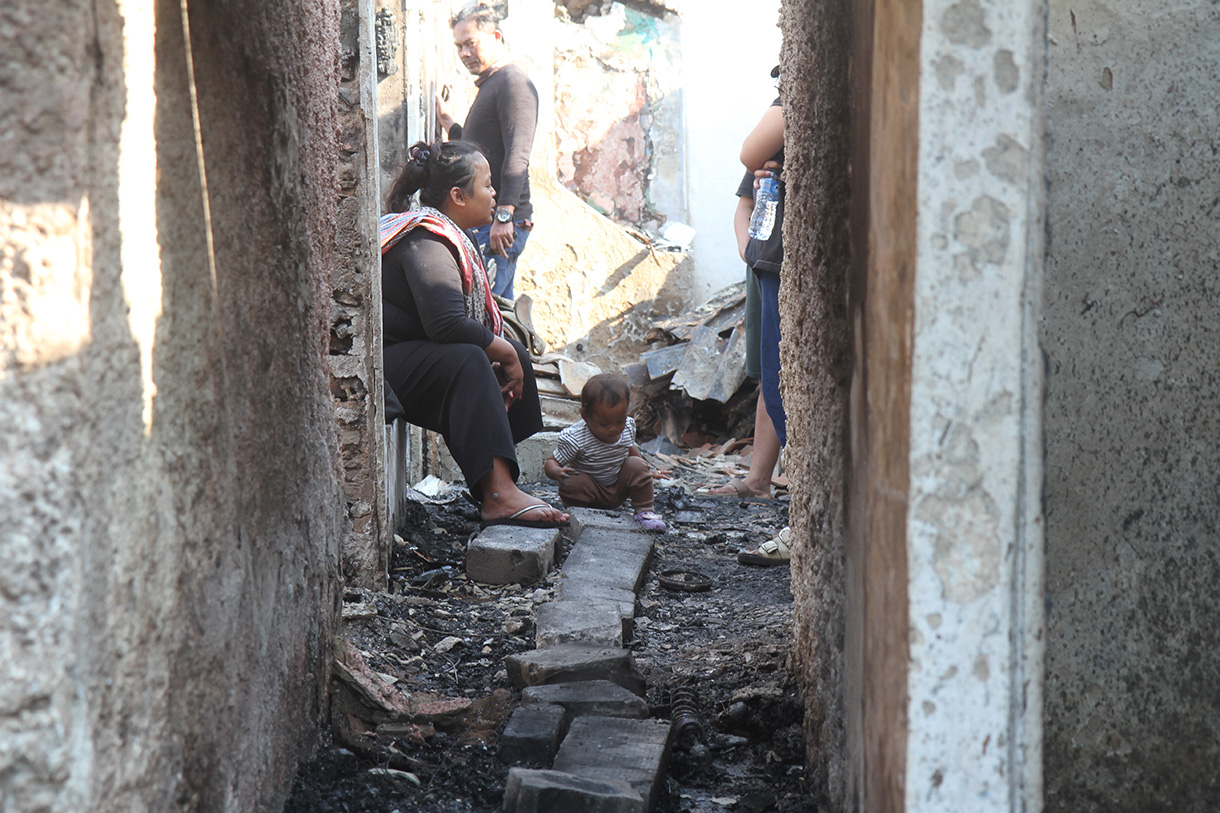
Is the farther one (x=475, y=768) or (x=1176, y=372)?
(x=475, y=768)

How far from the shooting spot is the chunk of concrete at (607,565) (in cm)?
368

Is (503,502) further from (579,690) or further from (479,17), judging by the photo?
(479,17)

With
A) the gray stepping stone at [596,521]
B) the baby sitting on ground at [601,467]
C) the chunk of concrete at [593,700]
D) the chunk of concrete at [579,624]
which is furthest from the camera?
the baby sitting on ground at [601,467]

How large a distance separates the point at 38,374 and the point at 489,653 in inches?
87.1

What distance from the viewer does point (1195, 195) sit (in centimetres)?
165

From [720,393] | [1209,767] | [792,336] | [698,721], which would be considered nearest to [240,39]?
[792,336]

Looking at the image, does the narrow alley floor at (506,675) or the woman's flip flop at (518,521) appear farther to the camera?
the woman's flip flop at (518,521)

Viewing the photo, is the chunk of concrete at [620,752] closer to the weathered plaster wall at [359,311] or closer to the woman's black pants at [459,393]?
the weathered plaster wall at [359,311]

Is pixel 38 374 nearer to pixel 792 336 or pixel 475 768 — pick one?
pixel 475 768

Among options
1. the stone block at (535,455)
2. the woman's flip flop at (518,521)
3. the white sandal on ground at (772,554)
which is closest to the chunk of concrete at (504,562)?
the woman's flip flop at (518,521)

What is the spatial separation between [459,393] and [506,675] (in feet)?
4.56

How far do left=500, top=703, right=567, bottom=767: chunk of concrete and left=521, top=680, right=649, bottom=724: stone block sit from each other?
102 millimetres

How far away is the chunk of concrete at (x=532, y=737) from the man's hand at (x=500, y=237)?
3843 mm

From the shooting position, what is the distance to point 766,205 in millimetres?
4047
